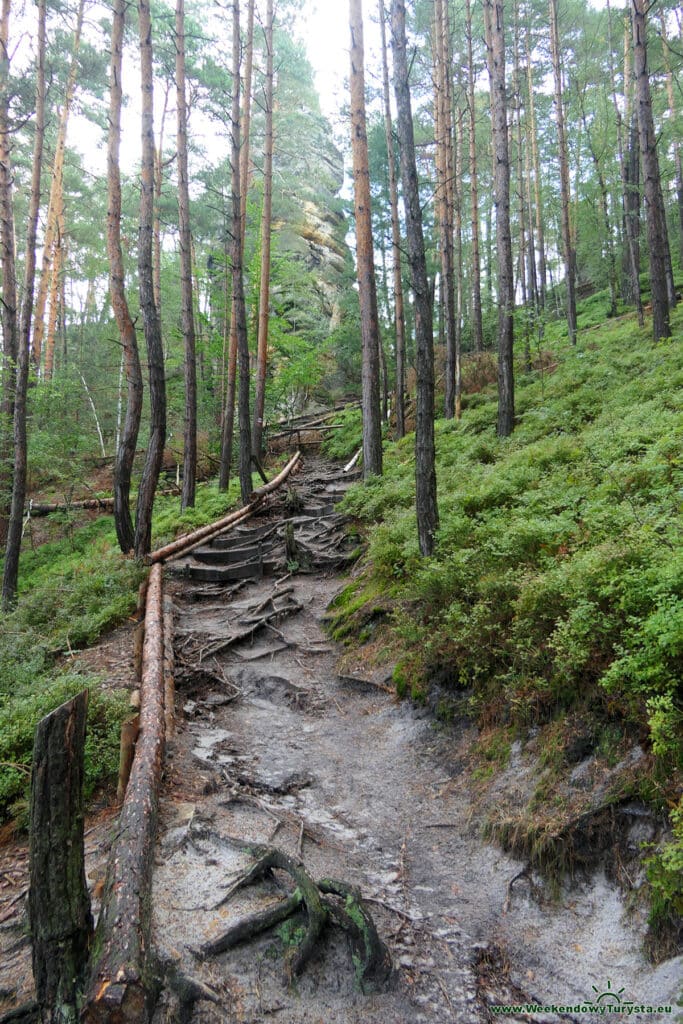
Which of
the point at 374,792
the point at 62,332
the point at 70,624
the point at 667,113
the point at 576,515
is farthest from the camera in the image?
the point at 62,332

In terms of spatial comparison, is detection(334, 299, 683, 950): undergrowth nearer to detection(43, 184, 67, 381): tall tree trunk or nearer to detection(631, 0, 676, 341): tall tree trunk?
detection(631, 0, 676, 341): tall tree trunk

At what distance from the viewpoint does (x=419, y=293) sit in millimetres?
6902

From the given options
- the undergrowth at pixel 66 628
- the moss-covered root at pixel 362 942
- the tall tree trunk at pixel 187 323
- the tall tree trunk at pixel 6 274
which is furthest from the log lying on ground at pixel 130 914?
the tall tree trunk at pixel 6 274

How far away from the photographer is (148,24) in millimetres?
10438

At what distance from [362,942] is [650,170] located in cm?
1570

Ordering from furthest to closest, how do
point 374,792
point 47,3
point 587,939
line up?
point 47,3
point 374,792
point 587,939

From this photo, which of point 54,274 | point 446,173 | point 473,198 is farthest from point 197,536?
point 54,274

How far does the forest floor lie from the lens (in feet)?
8.60

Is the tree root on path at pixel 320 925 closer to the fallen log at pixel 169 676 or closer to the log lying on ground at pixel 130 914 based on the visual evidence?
the log lying on ground at pixel 130 914

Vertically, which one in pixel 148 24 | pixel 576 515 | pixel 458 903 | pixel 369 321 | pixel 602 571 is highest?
pixel 148 24

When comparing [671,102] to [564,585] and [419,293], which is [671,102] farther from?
[564,585]

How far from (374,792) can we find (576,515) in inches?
127

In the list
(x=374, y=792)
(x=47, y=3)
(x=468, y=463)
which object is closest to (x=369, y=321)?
(x=468, y=463)

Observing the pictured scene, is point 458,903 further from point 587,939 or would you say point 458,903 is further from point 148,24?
point 148,24
